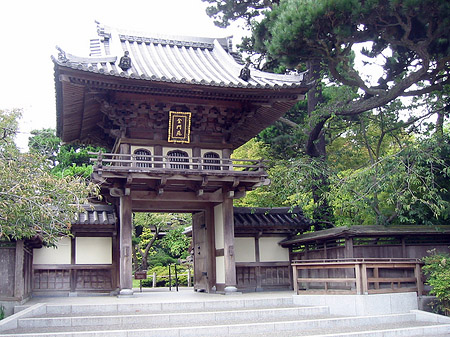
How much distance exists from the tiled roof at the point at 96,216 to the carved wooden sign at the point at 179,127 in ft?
11.6

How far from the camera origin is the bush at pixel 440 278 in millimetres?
11383

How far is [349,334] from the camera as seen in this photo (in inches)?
368

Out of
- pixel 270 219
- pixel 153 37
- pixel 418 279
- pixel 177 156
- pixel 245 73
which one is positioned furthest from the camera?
pixel 153 37

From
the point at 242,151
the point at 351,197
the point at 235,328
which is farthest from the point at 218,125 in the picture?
the point at 242,151

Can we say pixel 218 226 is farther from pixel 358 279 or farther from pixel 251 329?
pixel 251 329

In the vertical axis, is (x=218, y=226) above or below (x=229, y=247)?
above

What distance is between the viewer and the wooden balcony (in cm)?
1359

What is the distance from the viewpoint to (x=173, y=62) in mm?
17359

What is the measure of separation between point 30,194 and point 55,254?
8.41 metres

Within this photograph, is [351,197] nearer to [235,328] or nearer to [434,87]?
[434,87]

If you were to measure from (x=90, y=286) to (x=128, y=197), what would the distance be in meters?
3.72

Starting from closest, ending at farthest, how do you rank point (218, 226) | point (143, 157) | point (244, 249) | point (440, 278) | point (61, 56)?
point (440, 278) < point (61, 56) < point (143, 157) < point (218, 226) < point (244, 249)

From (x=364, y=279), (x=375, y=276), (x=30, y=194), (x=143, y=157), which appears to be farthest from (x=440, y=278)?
(x=30, y=194)

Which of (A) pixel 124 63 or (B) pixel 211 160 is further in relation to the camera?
(B) pixel 211 160
